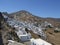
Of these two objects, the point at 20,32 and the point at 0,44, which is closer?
the point at 0,44

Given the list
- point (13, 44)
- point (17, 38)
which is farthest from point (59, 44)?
point (13, 44)

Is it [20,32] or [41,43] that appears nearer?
[41,43]

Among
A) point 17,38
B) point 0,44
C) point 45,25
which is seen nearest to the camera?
point 0,44

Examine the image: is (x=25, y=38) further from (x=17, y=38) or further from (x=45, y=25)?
(x=45, y=25)

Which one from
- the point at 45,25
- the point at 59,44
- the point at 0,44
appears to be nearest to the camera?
the point at 0,44

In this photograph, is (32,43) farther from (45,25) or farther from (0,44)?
(45,25)

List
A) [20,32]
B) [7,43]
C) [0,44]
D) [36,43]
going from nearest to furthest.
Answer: [0,44] < [7,43] < [36,43] < [20,32]

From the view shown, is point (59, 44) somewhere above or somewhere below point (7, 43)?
below

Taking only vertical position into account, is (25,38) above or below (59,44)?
above

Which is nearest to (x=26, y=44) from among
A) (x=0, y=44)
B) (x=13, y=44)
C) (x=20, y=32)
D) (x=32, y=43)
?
(x=32, y=43)
